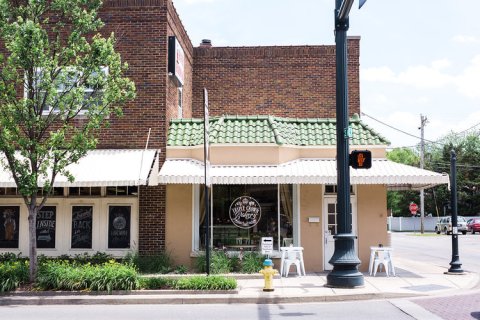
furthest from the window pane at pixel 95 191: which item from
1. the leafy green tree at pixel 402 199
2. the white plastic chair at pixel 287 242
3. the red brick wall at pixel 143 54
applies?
the leafy green tree at pixel 402 199

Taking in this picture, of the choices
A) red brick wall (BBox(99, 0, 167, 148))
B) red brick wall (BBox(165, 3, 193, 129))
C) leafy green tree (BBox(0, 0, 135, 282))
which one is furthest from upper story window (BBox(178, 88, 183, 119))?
leafy green tree (BBox(0, 0, 135, 282))

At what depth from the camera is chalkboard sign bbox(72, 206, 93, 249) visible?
16.0 meters

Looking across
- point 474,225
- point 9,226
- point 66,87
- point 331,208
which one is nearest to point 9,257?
point 9,226

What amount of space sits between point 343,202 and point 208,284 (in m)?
3.56

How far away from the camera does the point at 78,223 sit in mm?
16062

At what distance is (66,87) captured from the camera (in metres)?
13.8

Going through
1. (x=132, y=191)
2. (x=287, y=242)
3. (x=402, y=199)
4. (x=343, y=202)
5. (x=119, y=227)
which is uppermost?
(x=402, y=199)

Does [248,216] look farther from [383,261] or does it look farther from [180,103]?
[180,103]

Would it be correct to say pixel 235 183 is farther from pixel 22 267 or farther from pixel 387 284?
pixel 22 267

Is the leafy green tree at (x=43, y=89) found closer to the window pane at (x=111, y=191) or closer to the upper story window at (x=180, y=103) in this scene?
the window pane at (x=111, y=191)

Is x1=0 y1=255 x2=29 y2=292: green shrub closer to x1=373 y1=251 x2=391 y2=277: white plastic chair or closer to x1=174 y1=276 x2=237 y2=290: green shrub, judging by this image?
x1=174 y1=276 x2=237 y2=290: green shrub

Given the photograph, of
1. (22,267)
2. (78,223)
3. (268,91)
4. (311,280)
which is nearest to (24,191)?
(22,267)

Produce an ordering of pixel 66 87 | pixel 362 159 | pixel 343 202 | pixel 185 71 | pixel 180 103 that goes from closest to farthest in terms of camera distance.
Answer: pixel 362 159 → pixel 343 202 → pixel 66 87 → pixel 180 103 → pixel 185 71

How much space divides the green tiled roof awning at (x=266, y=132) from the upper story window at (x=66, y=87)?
3207 millimetres
